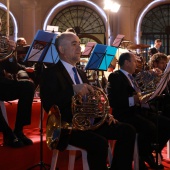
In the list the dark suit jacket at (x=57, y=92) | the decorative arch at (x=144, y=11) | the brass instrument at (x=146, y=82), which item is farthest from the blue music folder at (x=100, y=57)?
the decorative arch at (x=144, y=11)

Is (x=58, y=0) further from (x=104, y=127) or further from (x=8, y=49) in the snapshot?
(x=104, y=127)

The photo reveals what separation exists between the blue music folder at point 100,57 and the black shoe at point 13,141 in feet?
6.23

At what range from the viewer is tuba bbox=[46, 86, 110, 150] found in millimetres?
3339

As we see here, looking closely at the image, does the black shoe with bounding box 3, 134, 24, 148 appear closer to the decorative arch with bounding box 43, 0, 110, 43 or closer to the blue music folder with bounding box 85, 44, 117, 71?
the blue music folder with bounding box 85, 44, 117, 71

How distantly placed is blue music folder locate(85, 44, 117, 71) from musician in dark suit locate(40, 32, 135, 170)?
58.6 inches

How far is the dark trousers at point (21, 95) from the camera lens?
4.39 metres

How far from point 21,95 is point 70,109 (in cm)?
106

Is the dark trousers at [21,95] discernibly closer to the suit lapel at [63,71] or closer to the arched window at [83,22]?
the suit lapel at [63,71]

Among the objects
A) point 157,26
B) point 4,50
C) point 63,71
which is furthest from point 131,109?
point 157,26

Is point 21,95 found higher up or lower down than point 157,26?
lower down

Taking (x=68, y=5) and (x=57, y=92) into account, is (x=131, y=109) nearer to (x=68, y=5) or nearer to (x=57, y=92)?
(x=57, y=92)

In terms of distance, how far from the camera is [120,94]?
15.4 ft

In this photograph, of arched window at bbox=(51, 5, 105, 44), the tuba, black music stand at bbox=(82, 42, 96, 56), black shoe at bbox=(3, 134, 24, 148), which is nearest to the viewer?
the tuba

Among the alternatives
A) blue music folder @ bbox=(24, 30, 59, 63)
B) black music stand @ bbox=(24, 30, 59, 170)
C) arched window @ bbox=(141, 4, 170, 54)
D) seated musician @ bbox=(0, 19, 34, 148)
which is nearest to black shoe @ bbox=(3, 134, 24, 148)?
seated musician @ bbox=(0, 19, 34, 148)
